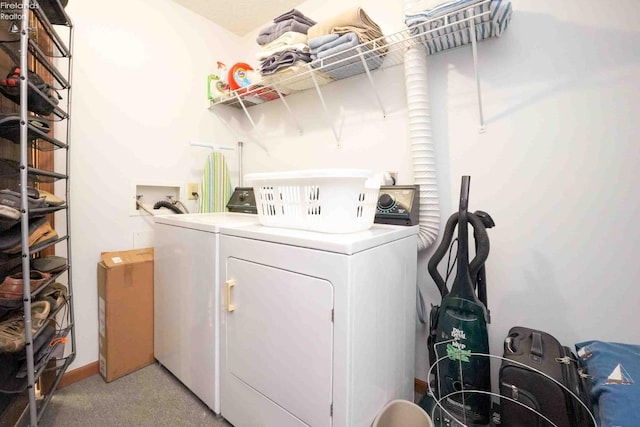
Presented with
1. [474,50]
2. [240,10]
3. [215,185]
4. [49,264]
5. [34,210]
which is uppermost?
[240,10]

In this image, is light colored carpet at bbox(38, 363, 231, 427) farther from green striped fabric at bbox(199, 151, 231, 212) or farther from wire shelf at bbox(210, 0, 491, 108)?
wire shelf at bbox(210, 0, 491, 108)

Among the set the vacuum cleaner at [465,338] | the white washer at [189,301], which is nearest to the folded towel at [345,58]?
the vacuum cleaner at [465,338]

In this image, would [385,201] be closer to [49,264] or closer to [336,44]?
[336,44]

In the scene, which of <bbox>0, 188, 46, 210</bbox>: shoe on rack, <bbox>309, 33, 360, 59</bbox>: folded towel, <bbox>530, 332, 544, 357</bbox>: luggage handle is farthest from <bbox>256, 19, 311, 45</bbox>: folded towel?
<bbox>530, 332, 544, 357</bbox>: luggage handle

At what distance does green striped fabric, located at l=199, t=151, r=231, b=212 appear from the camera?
223 centimetres

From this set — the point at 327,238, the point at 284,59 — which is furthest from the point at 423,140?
the point at 284,59

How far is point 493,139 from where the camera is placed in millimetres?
1396

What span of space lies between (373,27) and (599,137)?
3.85 feet

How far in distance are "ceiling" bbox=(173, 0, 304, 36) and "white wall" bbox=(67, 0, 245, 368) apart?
10 centimetres

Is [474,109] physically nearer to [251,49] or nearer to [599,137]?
[599,137]

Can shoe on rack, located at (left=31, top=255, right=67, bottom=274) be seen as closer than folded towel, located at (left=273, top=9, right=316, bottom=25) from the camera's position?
Yes

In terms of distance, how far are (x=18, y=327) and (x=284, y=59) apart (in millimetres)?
1794

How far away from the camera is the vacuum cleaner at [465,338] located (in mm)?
1140
